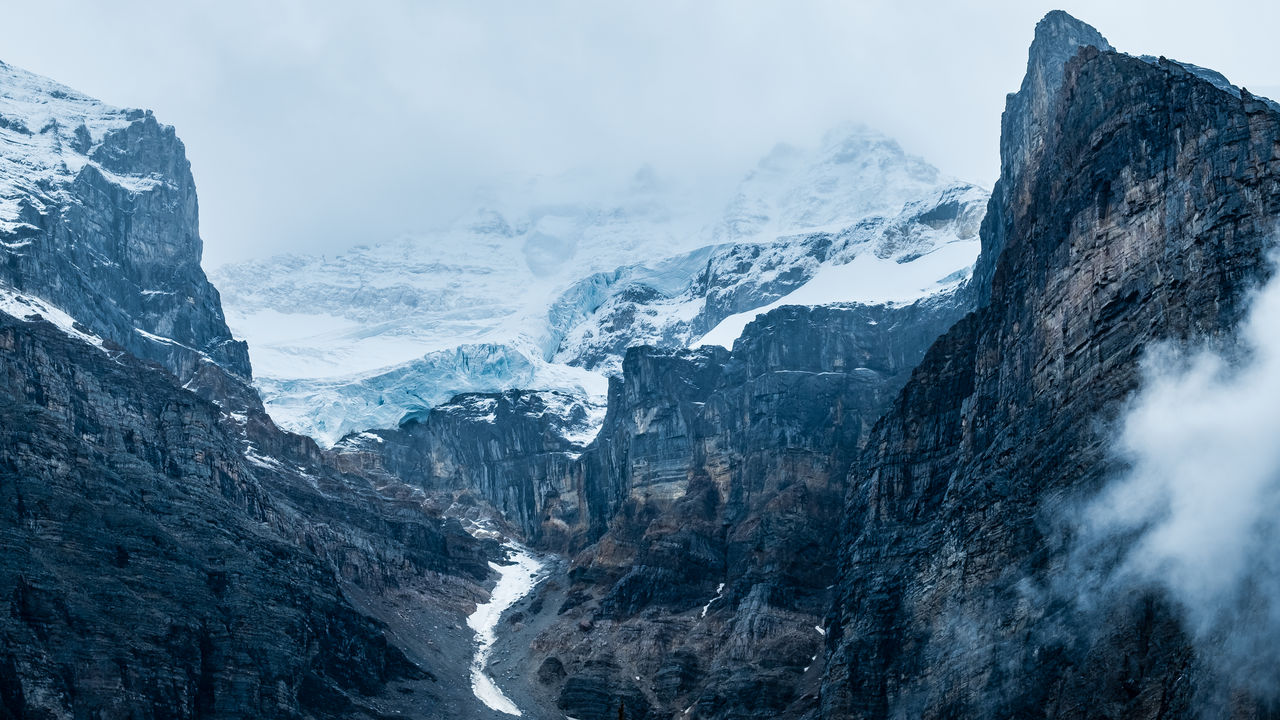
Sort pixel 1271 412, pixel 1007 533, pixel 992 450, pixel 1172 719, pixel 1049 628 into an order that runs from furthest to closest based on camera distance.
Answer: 1. pixel 992 450
2. pixel 1007 533
3. pixel 1049 628
4. pixel 1271 412
5. pixel 1172 719

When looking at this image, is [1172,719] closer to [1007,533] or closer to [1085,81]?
[1007,533]

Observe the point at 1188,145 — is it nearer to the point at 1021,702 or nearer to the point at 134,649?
the point at 1021,702

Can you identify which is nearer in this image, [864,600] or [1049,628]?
[1049,628]

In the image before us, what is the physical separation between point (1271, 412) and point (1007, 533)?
104 feet

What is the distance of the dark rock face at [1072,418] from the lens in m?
142

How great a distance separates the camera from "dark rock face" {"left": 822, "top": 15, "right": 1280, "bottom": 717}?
142375mm

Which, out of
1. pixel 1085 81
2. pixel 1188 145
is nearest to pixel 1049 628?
pixel 1188 145

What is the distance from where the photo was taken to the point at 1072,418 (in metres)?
160

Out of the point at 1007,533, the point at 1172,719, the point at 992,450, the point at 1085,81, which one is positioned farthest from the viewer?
the point at 1085,81

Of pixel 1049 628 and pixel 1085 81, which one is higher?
pixel 1085 81

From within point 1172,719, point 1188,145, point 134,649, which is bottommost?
point 1172,719

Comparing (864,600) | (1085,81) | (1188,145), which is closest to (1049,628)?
(864,600)

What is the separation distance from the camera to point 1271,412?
137 metres

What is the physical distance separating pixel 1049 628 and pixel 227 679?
95.4 metres
